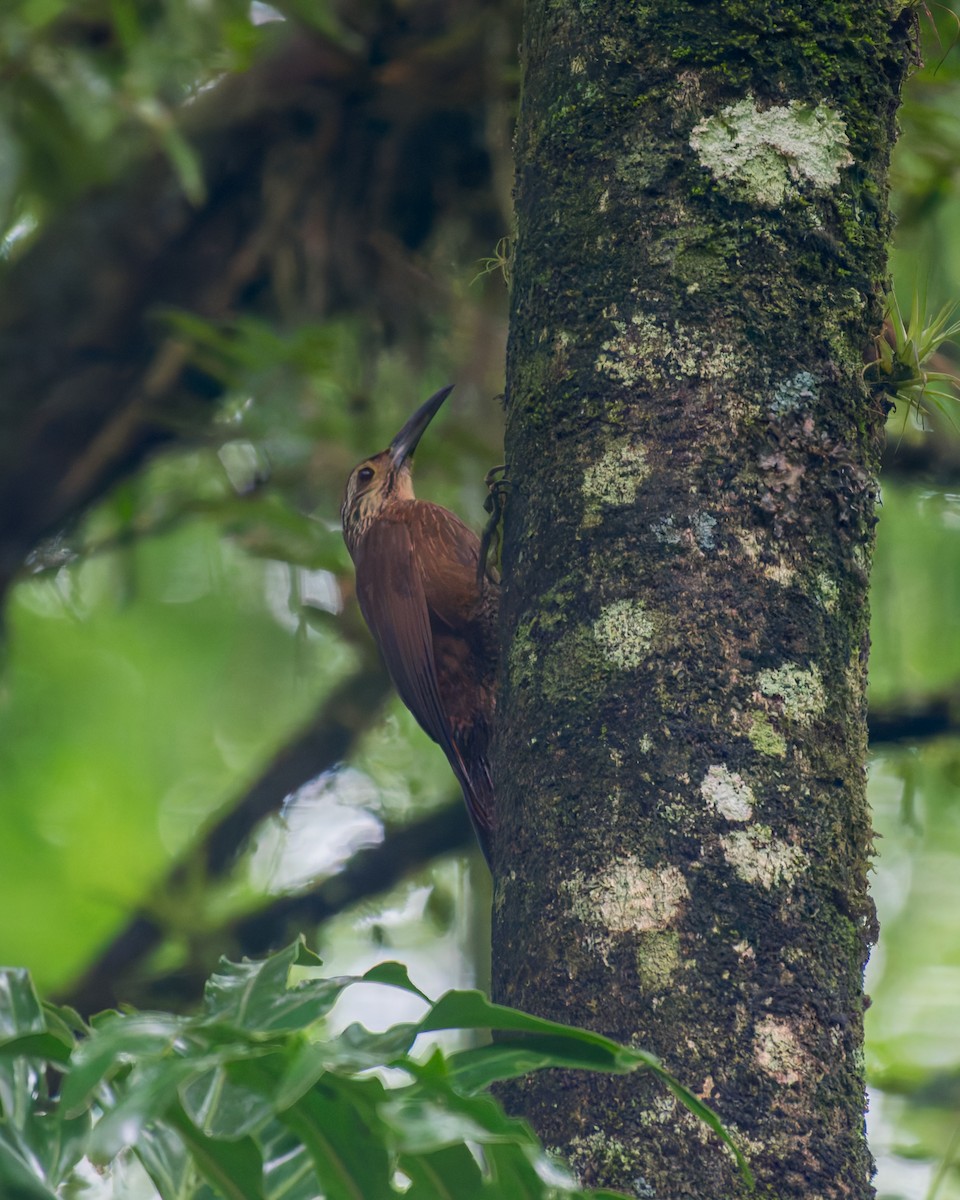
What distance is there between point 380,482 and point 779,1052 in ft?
10.2

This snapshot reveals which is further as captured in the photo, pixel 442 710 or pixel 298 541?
pixel 298 541

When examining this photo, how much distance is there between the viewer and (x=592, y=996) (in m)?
1.31

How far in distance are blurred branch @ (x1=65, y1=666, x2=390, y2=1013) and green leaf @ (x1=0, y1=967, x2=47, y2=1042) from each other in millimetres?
2623

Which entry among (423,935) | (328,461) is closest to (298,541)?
(328,461)

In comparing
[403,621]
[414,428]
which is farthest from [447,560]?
[414,428]

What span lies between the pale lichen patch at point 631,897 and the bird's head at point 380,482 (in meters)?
2.66

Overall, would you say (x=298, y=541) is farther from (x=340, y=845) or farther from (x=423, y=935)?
(x=423, y=935)

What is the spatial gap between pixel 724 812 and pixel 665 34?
90cm

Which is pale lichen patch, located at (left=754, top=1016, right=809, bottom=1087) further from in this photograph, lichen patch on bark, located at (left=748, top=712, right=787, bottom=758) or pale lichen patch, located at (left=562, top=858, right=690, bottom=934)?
lichen patch on bark, located at (left=748, top=712, right=787, bottom=758)

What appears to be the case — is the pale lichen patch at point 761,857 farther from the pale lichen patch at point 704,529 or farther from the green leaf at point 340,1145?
the green leaf at point 340,1145

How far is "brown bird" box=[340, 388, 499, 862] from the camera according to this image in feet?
11.3

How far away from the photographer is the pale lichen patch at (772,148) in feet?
5.12

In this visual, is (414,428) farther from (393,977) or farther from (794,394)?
(393,977)

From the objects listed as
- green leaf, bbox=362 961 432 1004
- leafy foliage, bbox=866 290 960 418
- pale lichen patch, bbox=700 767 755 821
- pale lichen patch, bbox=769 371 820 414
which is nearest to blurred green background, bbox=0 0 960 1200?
leafy foliage, bbox=866 290 960 418
